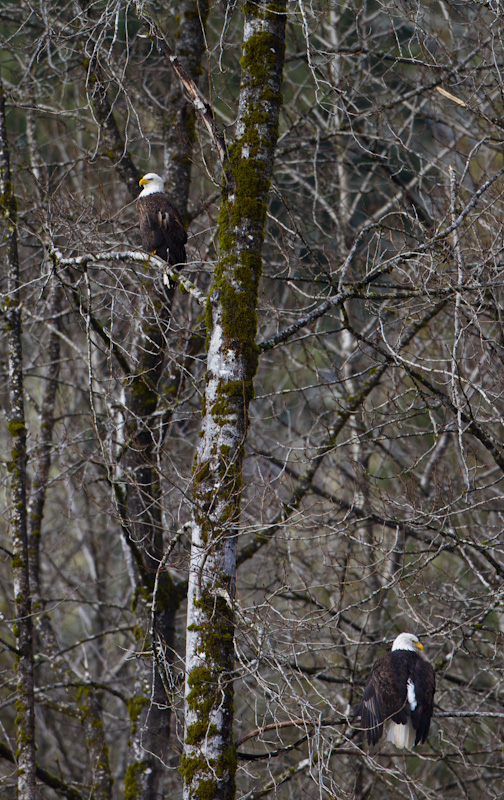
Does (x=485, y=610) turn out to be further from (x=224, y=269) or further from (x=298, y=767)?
(x=224, y=269)

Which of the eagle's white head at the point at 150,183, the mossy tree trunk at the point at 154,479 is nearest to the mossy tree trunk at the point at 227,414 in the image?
the mossy tree trunk at the point at 154,479

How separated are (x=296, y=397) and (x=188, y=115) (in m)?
5.38

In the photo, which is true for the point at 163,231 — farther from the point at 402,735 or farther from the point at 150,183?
the point at 402,735

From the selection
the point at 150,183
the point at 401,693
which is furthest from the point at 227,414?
the point at 150,183

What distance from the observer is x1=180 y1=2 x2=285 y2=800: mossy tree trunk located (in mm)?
3501

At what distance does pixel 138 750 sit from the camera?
5363mm

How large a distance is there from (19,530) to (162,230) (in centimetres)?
220

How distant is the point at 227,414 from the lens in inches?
151

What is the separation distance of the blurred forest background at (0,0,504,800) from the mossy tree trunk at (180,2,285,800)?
6 centimetres

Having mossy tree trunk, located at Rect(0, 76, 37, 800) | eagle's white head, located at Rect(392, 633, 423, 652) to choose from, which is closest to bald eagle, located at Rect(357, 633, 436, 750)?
eagle's white head, located at Rect(392, 633, 423, 652)

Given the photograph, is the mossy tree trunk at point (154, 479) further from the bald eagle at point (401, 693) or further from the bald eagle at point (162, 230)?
the bald eagle at point (401, 693)

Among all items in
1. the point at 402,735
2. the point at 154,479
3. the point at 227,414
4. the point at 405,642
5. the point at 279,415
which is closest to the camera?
the point at 227,414

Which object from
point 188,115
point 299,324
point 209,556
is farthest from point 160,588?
point 188,115

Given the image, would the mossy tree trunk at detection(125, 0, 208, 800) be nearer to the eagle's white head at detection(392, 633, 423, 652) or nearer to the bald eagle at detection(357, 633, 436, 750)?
the bald eagle at detection(357, 633, 436, 750)
